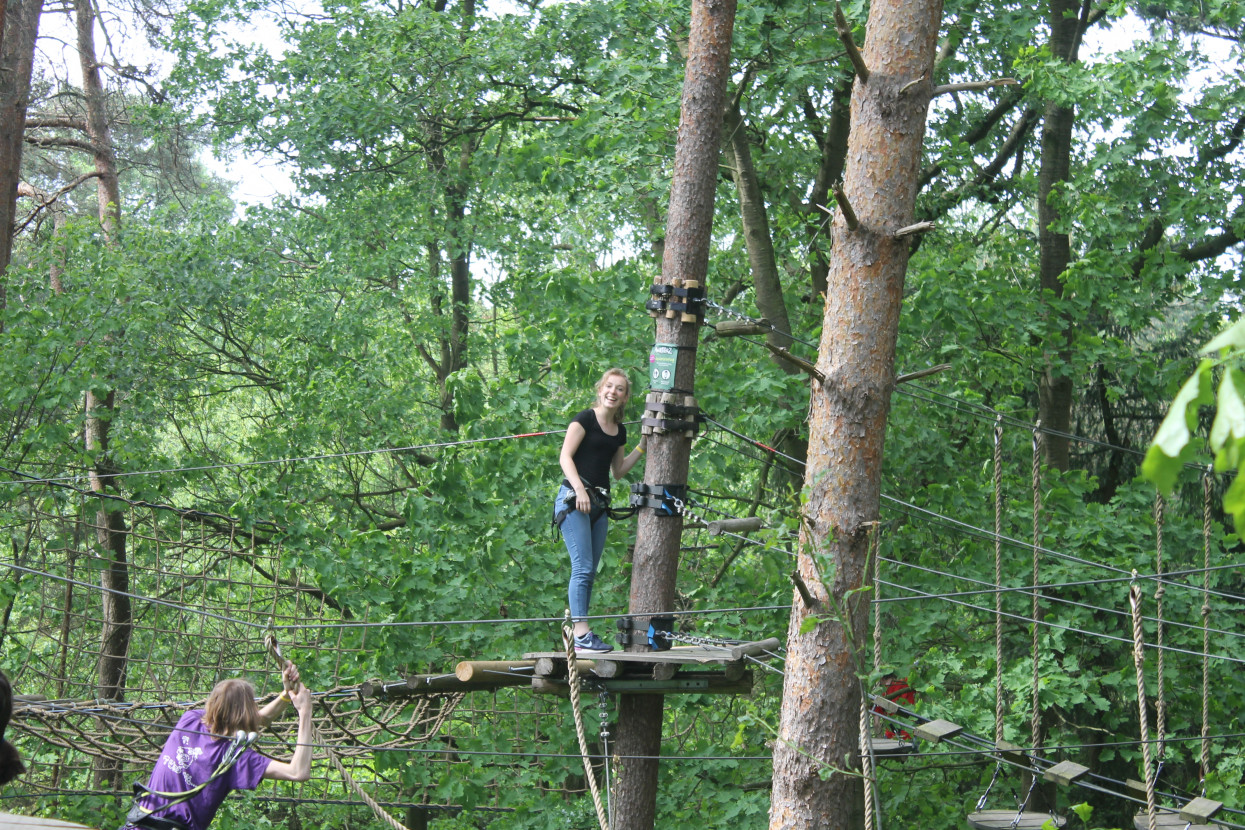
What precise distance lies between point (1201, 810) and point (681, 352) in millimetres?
2771

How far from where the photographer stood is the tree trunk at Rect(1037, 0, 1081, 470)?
8297 mm

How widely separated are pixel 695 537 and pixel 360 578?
9.00 ft

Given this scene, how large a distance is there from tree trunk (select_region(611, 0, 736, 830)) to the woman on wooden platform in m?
0.19

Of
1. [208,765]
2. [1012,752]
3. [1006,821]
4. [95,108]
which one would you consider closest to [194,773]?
[208,765]

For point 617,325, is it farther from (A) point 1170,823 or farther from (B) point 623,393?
(A) point 1170,823

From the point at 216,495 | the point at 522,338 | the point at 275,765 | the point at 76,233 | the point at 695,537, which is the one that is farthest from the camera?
the point at 216,495

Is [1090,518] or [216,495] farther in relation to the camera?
[216,495]

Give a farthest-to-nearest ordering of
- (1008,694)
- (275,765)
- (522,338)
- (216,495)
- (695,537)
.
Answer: (216,495)
(695,537)
(522,338)
(1008,694)
(275,765)

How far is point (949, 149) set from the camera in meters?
8.02

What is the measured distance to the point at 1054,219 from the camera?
8.02 metres

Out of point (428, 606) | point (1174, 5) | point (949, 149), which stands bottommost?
point (428, 606)

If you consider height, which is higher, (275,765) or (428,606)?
(428,606)

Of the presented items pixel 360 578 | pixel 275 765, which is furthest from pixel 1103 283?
pixel 275 765

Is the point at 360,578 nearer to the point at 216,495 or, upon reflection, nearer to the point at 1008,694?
the point at 216,495
